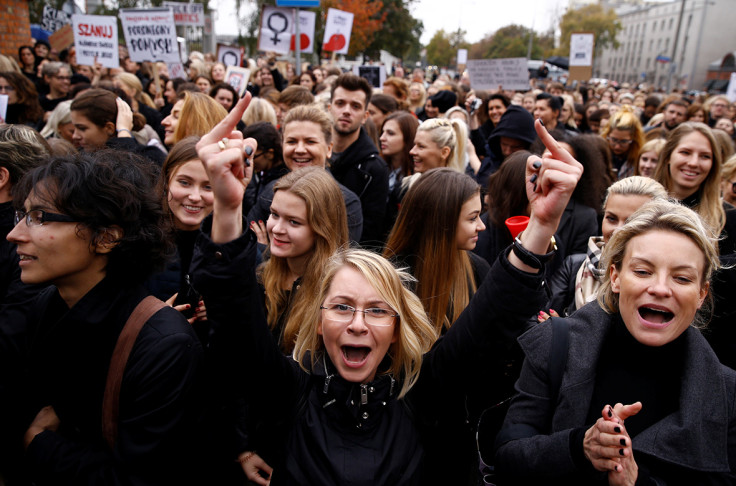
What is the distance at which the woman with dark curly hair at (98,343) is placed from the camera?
1.79 meters

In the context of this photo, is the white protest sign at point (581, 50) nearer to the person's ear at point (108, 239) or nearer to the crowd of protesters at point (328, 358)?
the crowd of protesters at point (328, 358)

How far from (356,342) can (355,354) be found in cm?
7

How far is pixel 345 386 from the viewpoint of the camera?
1.83m

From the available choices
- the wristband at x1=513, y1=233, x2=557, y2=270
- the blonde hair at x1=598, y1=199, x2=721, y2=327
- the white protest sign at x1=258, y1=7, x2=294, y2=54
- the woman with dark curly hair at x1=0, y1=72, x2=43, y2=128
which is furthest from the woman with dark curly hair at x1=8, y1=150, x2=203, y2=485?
the white protest sign at x1=258, y1=7, x2=294, y2=54

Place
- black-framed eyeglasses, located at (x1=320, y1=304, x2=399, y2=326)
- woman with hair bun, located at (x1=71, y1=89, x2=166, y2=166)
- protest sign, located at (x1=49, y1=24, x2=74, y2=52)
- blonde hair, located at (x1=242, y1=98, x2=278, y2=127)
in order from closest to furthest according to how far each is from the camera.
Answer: black-framed eyeglasses, located at (x1=320, y1=304, x2=399, y2=326) < woman with hair bun, located at (x1=71, y1=89, x2=166, y2=166) < blonde hair, located at (x1=242, y1=98, x2=278, y2=127) < protest sign, located at (x1=49, y1=24, x2=74, y2=52)

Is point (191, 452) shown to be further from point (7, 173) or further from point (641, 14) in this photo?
point (641, 14)

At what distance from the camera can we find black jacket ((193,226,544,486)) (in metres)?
1.65

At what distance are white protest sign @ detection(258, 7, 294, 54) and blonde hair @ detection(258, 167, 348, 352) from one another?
767 centimetres

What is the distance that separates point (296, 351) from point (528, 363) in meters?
0.93

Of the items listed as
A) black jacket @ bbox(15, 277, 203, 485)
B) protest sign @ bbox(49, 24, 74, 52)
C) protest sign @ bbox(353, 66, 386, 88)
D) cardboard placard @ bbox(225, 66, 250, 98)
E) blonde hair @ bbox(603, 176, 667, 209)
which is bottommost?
black jacket @ bbox(15, 277, 203, 485)

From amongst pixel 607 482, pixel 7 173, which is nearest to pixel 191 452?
pixel 607 482

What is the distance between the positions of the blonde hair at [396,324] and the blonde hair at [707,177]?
231 cm

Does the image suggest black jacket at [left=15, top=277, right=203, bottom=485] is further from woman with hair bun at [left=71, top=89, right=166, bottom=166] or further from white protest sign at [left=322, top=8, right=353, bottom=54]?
white protest sign at [left=322, top=8, right=353, bottom=54]

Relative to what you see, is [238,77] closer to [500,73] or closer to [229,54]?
[229,54]
